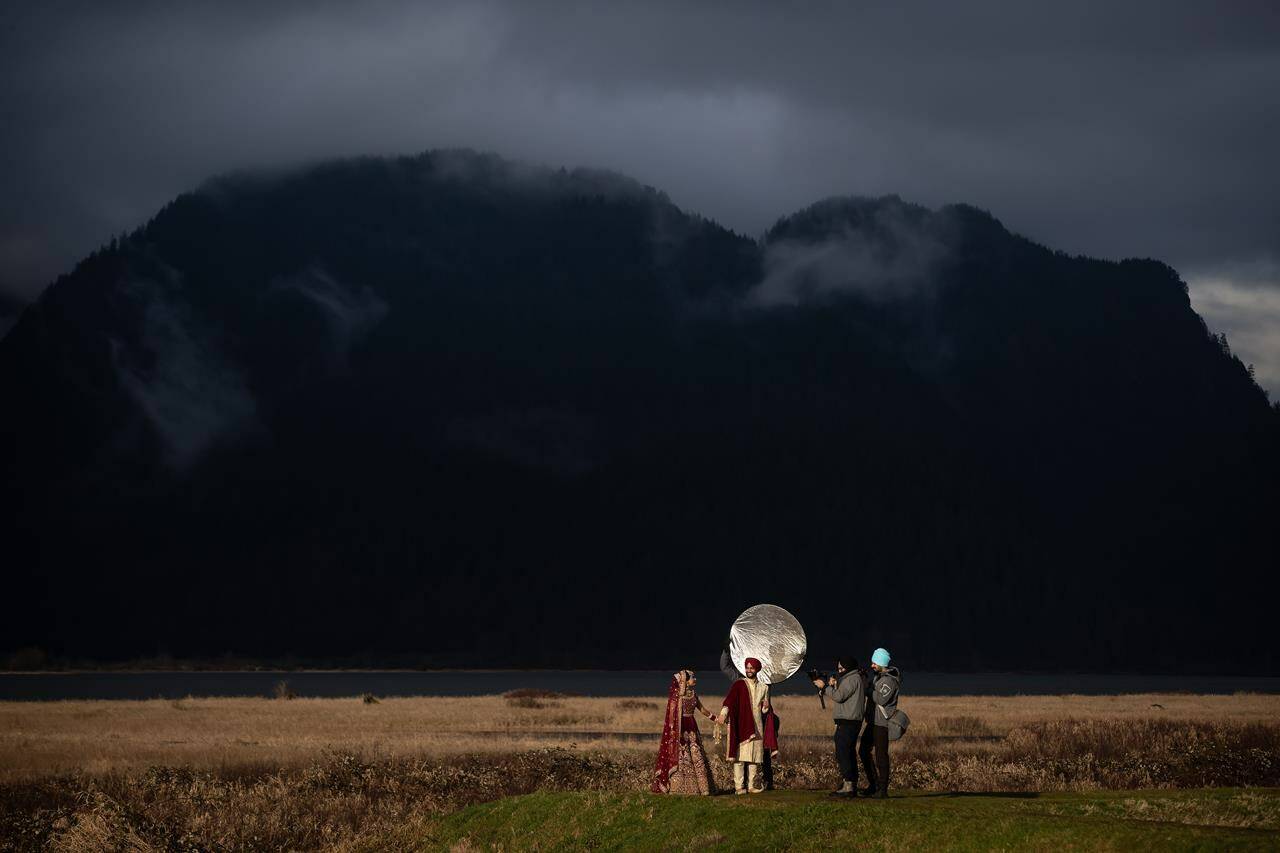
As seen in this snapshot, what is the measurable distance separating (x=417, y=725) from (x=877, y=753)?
40.0 m

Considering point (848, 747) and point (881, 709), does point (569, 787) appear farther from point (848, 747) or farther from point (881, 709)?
point (881, 709)

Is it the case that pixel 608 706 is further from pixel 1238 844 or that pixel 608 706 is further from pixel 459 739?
pixel 1238 844

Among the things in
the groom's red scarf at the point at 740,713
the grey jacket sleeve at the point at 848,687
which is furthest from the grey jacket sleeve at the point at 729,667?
the grey jacket sleeve at the point at 848,687

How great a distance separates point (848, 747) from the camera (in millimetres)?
25094

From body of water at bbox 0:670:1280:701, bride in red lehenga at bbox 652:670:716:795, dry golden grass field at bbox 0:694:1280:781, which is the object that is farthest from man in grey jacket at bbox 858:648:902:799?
body of water at bbox 0:670:1280:701

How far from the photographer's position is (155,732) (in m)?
58.2

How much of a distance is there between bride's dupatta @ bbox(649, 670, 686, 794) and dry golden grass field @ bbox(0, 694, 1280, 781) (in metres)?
17.1

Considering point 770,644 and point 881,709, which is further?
point 770,644

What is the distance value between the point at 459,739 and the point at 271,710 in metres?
26.3

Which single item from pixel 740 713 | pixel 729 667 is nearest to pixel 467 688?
pixel 729 667

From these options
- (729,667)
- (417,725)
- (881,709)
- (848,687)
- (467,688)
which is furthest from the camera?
(467,688)

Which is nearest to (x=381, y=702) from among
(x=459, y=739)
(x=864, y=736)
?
(x=459, y=739)

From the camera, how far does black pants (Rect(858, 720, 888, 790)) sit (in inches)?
978

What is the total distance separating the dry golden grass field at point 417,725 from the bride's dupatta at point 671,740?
673 inches
